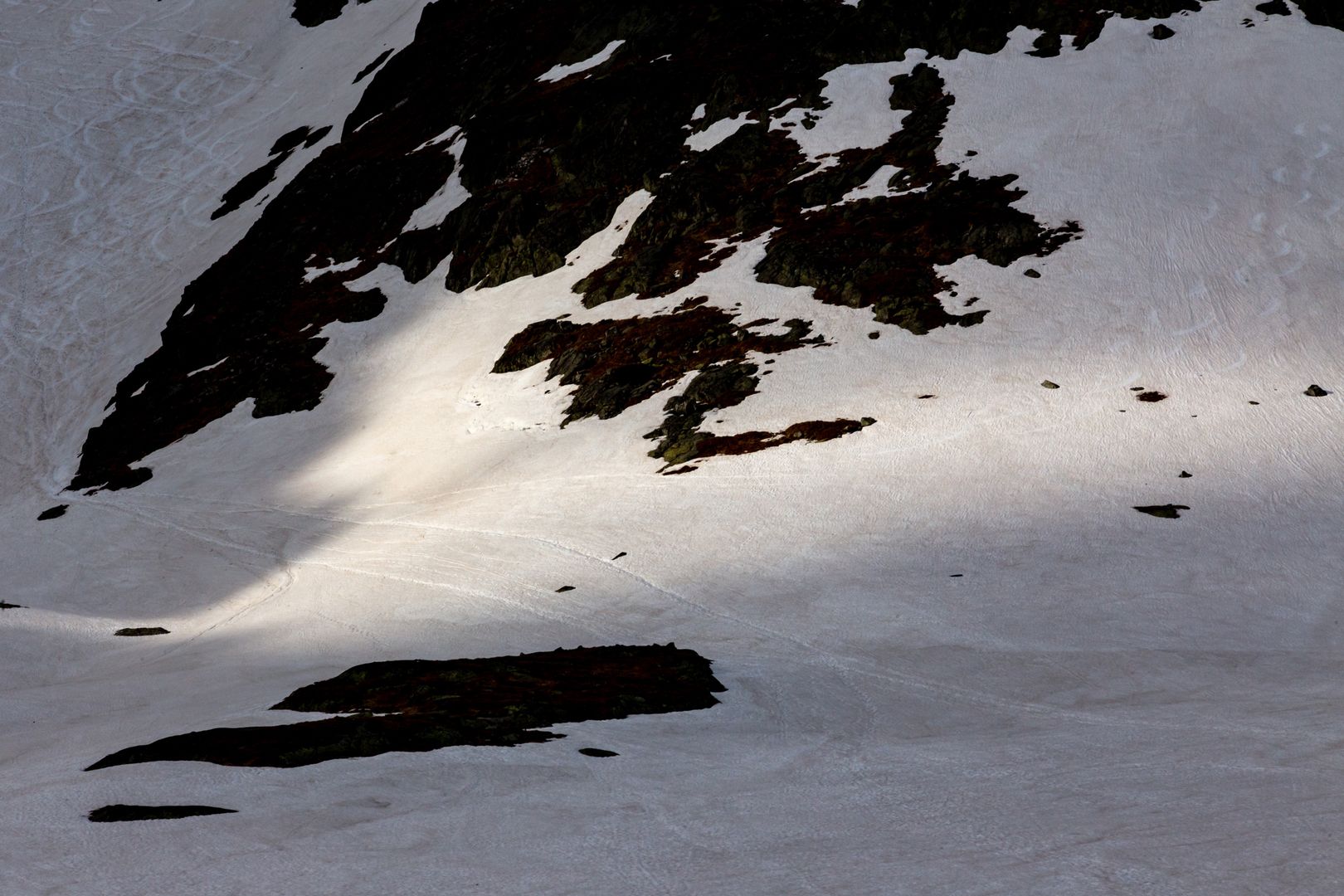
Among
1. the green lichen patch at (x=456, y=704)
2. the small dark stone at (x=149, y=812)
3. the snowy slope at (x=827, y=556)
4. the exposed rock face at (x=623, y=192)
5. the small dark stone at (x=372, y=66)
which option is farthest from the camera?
the small dark stone at (x=372, y=66)

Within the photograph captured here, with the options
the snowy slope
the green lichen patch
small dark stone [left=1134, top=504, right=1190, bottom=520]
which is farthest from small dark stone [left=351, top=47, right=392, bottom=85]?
small dark stone [left=1134, top=504, right=1190, bottom=520]

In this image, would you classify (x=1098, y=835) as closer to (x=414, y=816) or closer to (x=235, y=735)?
(x=414, y=816)

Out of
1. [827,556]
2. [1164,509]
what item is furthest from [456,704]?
[1164,509]

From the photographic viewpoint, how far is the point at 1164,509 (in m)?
21.8

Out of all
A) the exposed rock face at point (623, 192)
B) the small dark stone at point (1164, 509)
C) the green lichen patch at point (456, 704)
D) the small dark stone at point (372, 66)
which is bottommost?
the green lichen patch at point (456, 704)

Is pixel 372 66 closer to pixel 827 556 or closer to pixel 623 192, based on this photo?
pixel 623 192

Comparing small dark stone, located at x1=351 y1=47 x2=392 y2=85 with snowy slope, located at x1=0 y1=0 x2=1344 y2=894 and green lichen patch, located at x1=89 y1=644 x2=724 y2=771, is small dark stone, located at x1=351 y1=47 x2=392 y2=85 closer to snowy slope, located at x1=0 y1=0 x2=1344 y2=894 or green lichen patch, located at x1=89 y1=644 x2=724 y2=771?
snowy slope, located at x1=0 y1=0 x2=1344 y2=894

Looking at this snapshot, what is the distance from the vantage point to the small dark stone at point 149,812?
9.59m

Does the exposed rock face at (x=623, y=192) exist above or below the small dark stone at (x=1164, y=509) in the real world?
above

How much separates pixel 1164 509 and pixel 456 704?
1495 centimetres

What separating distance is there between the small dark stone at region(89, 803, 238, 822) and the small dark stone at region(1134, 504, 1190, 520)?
18.3 m

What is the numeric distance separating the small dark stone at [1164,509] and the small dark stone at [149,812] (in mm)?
18329

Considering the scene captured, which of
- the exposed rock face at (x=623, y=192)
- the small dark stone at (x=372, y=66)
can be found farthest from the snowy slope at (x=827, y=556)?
the small dark stone at (x=372, y=66)

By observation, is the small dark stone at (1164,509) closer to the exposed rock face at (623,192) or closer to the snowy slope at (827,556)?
the snowy slope at (827,556)
